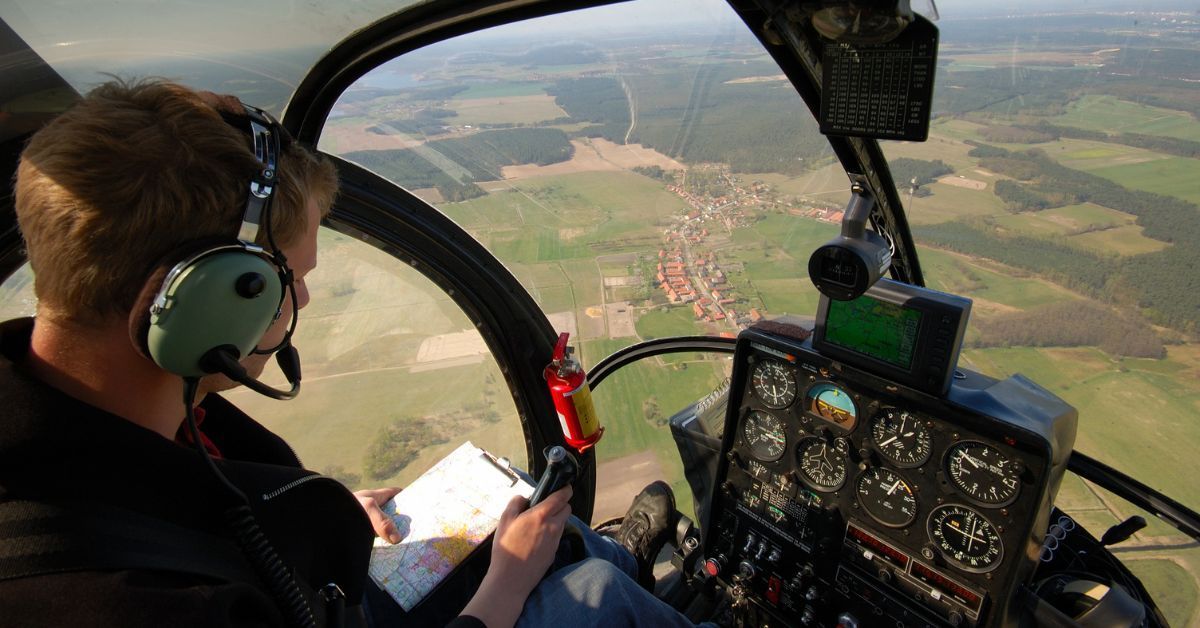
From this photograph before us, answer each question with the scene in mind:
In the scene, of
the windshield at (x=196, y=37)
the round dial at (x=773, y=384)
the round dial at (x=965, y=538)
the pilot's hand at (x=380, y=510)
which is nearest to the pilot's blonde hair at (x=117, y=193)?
the windshield at (x=196, y=37)

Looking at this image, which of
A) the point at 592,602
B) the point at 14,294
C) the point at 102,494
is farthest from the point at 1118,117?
the point at 14,294

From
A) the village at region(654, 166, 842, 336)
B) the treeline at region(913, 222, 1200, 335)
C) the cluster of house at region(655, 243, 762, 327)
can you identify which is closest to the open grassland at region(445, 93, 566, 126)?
the village at region(654, 166, 842, 336)

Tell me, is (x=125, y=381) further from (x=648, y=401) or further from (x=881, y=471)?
(x=648, y=401)

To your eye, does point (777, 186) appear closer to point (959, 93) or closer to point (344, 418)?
point (959, 93)

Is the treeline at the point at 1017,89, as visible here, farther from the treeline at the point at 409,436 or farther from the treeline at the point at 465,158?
the treeline at the point at 409,436

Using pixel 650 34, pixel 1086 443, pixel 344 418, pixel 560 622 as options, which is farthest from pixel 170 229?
pixel 1086 443

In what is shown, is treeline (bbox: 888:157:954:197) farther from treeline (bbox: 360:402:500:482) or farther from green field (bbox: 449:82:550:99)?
treeline (bbox: 360:402:500:482)
